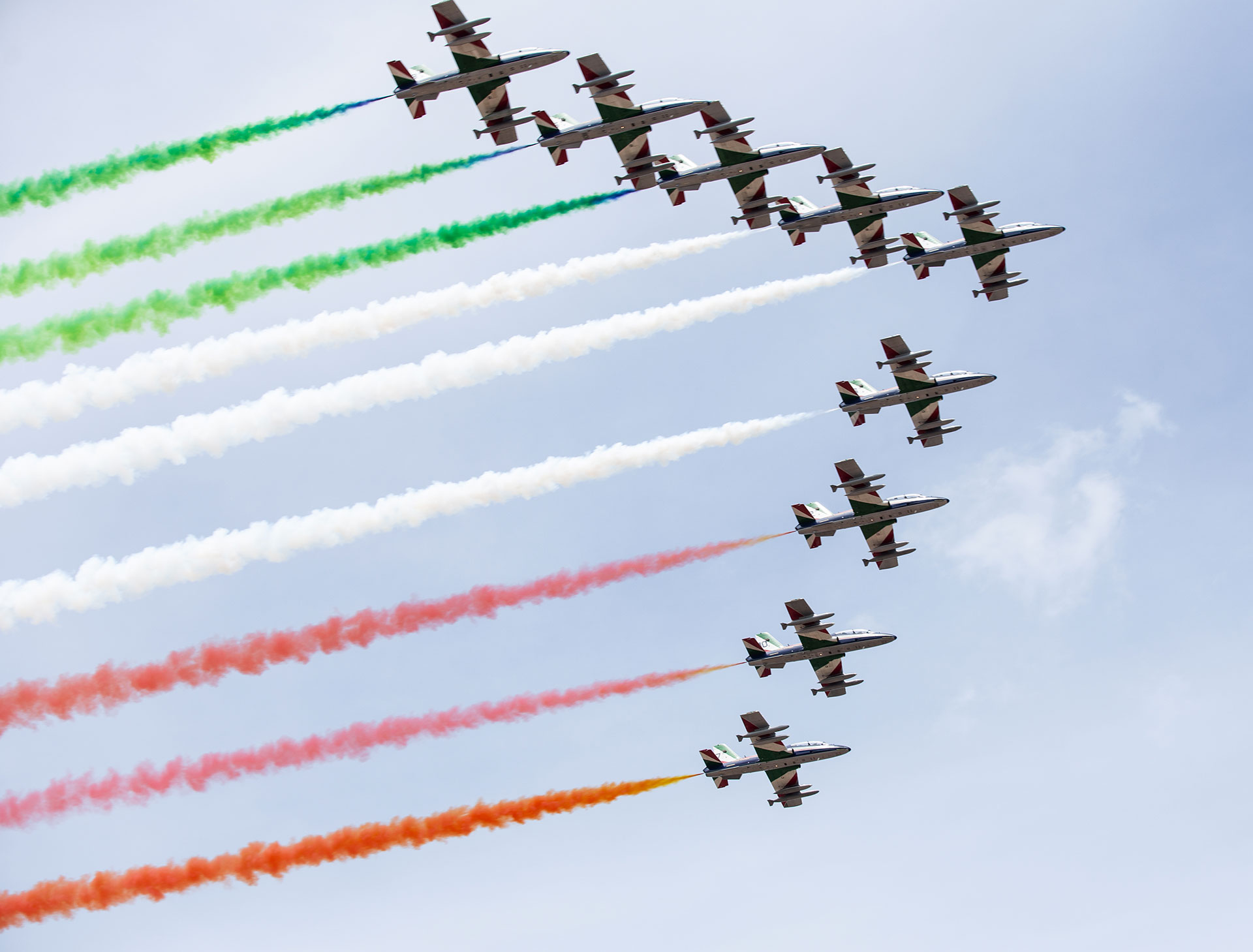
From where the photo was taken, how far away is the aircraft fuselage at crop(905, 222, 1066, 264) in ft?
335

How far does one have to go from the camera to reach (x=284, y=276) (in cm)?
9162

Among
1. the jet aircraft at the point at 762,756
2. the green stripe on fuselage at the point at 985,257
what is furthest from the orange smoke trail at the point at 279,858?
the green stripe on fuselage at the point at 985,257

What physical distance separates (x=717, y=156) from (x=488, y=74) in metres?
14.9

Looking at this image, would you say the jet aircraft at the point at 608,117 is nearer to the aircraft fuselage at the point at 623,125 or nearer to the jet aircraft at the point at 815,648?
the aircraft fuselage at the point at 623,125

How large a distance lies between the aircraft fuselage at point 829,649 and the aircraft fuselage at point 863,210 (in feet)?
82.4

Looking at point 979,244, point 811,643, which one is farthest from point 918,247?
point 811,643

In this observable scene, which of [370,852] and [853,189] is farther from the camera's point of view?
[853,189]

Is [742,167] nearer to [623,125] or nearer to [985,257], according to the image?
[623,125]

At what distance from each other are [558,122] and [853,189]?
18.3 m

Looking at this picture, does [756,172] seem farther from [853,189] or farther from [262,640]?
[262,640]

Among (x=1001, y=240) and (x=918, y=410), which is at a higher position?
(x=1001, y=240)

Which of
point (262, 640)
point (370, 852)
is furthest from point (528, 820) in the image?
point (262, 640)

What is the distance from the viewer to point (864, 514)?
103 meters

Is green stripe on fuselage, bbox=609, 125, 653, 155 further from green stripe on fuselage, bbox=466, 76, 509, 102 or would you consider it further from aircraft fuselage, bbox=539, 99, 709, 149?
green stripe on fuselage, bbox=466, 76, 509, 102
